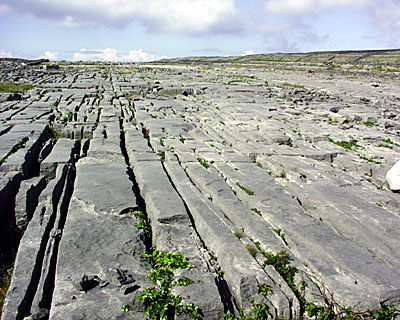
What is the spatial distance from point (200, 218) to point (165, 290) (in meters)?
1.61

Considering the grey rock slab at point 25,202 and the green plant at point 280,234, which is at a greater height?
the grey rock slab at point 25,202

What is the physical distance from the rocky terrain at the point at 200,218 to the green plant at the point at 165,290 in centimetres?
8

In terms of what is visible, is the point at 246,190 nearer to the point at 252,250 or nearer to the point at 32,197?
the point at 252,250

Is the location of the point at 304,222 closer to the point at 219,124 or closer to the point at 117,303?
the point at 117,303

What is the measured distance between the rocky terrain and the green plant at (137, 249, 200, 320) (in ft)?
0.27

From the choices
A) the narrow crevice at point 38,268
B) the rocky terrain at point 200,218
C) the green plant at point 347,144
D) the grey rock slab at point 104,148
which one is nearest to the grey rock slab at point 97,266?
the rocky terrain at point 200,218

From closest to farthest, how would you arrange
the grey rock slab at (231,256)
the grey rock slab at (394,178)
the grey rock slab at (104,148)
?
the grey rock slab at (231,256)
the grey rock slab at (394,178)
the grey rock slab at (104,148)

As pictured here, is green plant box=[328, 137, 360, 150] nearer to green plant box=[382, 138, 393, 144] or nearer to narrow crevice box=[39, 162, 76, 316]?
green plant box=[382, 138, 393, 144]

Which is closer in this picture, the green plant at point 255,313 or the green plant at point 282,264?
the green plant at point 255,313

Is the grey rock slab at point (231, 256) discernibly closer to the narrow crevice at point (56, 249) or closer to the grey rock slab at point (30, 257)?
the narrow crevice at point (56, 249)

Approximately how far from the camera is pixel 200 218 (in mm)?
4730

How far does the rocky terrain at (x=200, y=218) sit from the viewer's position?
3326mm

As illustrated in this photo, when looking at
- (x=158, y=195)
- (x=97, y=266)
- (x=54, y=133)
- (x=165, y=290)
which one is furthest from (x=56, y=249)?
(x=54, y=133)

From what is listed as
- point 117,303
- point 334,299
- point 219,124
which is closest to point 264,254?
point 334,299
